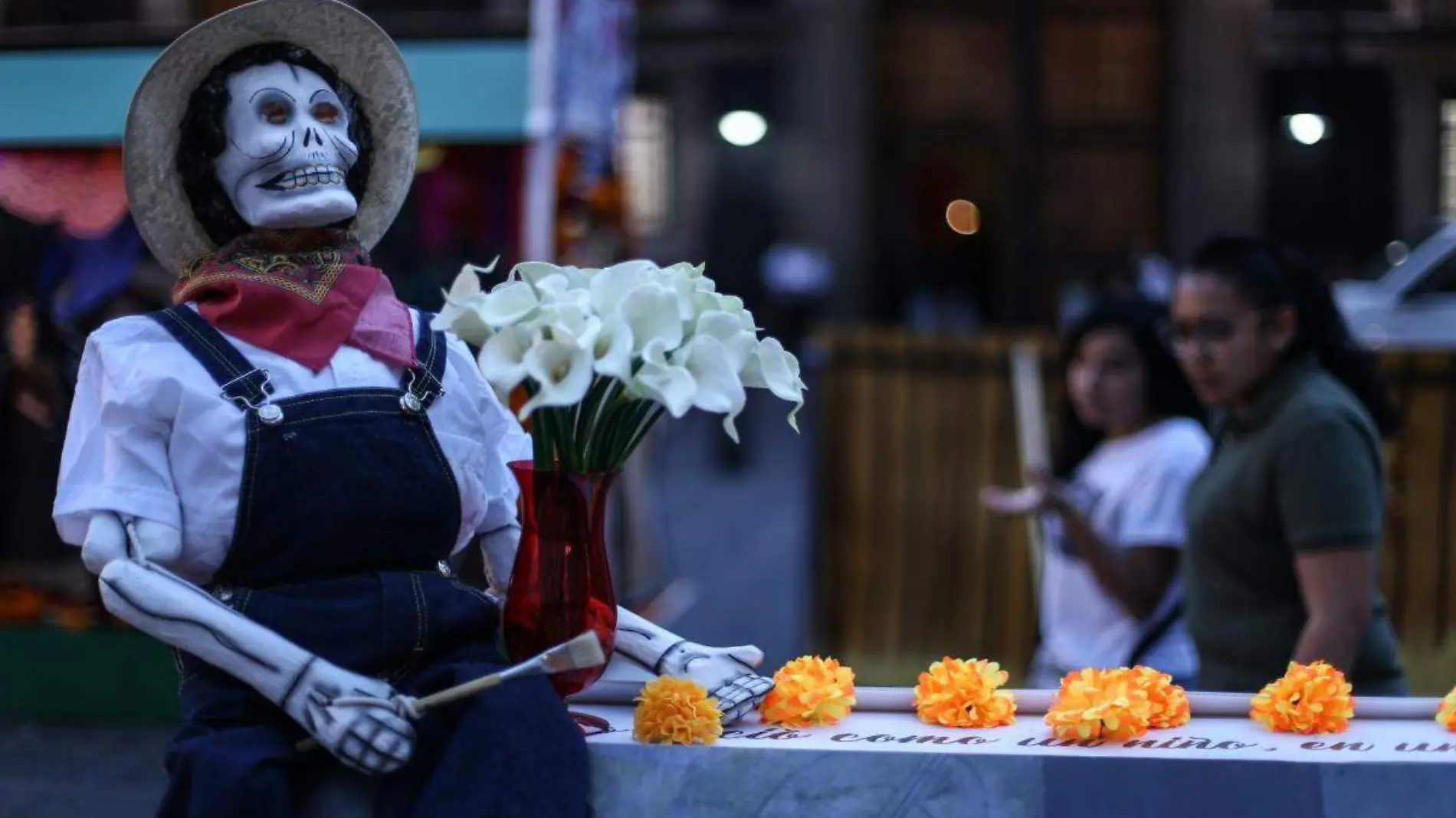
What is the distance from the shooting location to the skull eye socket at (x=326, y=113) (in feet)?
8.86

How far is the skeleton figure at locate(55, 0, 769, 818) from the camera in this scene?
233 centimetres

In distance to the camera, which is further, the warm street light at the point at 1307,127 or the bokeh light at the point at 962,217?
the bokeh light at the point at 962,217

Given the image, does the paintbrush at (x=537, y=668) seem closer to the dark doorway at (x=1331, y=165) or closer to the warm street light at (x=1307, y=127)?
the dark doorway at (x=1331, y=165)

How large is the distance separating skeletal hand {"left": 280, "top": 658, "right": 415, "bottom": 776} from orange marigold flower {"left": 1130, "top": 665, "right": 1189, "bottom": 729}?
1.03 metres

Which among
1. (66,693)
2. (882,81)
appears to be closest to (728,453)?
(882,81)

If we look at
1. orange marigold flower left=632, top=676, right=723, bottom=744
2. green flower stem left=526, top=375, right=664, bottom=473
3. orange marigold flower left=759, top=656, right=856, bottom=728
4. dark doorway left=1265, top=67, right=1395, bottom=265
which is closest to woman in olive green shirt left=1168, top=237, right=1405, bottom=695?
orange marigold flower left=759, top=656, right=856, bottom=728

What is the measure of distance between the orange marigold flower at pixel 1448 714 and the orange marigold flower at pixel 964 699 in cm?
61

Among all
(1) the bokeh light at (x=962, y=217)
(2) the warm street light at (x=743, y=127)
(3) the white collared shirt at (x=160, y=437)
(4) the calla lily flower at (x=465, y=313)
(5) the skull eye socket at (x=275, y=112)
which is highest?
(2) the warm street light at (x=743, y=127)

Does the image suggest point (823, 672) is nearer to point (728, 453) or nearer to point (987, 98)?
point (728, 453)

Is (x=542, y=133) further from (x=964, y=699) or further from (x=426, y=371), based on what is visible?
(x=964, y=699)

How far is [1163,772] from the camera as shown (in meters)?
2.43

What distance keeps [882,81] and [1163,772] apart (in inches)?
677

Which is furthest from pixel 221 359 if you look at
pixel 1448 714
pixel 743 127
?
pixel 743 127

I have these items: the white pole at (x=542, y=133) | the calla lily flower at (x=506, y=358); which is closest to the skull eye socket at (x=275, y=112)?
the calla lily flower at (x=506, y=358)
